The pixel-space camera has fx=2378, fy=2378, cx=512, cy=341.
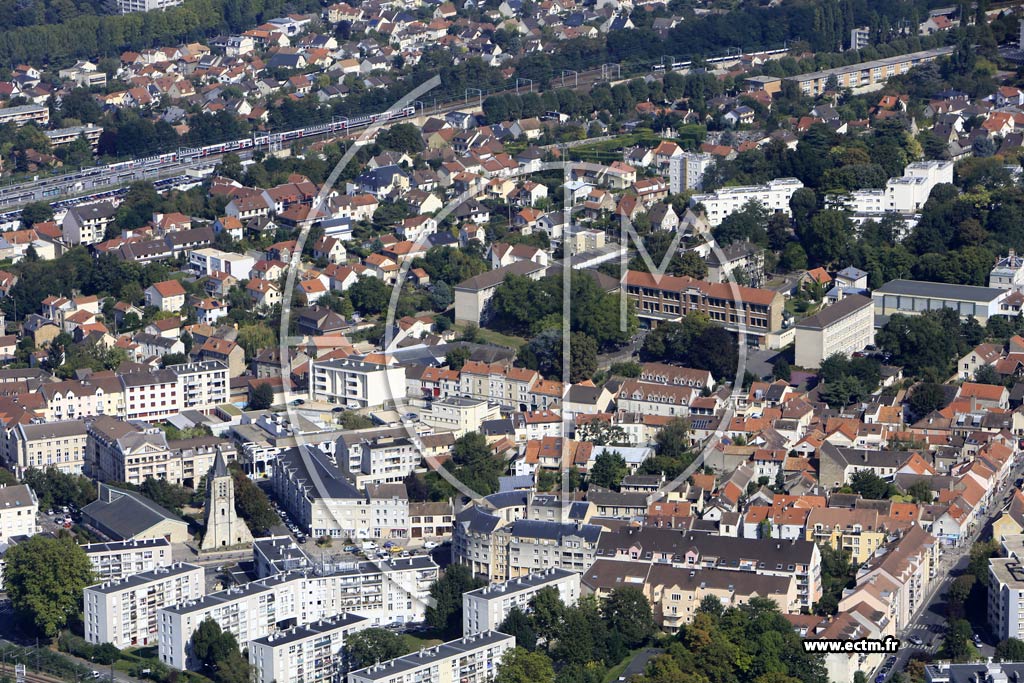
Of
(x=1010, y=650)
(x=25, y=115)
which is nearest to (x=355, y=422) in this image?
(x=1010, y=650)

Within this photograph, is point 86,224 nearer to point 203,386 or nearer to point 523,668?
point 203,386

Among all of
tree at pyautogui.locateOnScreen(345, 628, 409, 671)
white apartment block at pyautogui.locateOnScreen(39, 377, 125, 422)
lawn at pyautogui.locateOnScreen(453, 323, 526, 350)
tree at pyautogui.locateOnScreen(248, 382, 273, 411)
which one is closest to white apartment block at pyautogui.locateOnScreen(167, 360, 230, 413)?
tree at pyautogui.locateOnScreen(248, 382, 273, 411)

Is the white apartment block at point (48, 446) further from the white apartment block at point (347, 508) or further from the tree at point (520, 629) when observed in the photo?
the tree at point (520, 629)

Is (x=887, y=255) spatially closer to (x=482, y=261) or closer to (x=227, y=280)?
(x=482, y=261)

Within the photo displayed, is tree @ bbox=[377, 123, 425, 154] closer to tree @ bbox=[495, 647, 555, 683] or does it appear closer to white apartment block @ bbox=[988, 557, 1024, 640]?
white apartment block @ bbox=[988, 557, 1024, 640]

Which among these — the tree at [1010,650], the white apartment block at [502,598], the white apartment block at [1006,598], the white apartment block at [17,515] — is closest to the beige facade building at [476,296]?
the white apartment block at [17,515]

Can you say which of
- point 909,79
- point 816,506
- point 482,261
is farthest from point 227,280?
point 909,79

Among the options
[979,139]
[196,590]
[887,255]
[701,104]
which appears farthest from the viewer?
[701,104]
